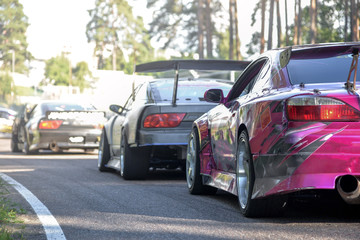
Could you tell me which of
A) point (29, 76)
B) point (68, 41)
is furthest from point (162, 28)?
point (29, 76)

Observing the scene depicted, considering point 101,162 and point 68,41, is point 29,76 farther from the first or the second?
point 101,162

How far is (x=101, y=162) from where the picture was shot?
14.3 m

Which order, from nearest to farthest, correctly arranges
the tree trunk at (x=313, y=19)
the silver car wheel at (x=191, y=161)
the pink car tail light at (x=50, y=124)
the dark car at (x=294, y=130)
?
the dark car at (x=294, y=130) < the silver car wheel at (x=191, y=161) < the pink car tail light at (x=50, y=124) < the tree trunk at (x=313, y=19)

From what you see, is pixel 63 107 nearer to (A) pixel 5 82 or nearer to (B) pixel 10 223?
(B) pixel 10 223

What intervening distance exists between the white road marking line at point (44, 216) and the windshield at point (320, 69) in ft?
7.52

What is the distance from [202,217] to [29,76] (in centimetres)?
14985

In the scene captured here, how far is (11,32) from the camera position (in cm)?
12512

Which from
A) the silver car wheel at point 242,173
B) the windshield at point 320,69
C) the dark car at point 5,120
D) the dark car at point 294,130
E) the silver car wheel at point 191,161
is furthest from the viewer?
the dark car at point 5,120

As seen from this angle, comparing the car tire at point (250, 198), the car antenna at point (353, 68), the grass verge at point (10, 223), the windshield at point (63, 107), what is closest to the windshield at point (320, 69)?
the car antenna at point (353, 68)

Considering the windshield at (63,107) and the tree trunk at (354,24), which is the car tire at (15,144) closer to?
the windshield at (63,107)

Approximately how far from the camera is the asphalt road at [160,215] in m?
6.44

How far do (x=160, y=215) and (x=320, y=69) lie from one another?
76.3 inches

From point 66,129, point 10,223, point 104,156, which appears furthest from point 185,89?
point 66,129

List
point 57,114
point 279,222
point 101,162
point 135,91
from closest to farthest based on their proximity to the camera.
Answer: point 279,222 → point 135,91 → point 101,162 → point 57,114
